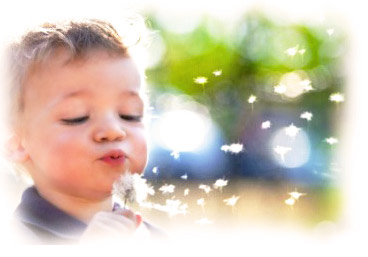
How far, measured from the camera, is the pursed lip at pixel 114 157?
47.3 inches

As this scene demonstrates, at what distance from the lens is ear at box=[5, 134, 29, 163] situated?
1247 millimetres

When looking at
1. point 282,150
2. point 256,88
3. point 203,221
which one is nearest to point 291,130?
point 282,150

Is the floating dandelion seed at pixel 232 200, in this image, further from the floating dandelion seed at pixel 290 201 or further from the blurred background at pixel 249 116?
the floating dandelion seed at pixel 290 201

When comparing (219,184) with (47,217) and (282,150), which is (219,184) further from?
(47,217)

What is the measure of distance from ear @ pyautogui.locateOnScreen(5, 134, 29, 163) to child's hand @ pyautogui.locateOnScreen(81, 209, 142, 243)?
26cm

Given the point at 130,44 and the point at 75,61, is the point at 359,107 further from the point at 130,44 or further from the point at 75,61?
the point at 75,61

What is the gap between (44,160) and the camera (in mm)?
1217

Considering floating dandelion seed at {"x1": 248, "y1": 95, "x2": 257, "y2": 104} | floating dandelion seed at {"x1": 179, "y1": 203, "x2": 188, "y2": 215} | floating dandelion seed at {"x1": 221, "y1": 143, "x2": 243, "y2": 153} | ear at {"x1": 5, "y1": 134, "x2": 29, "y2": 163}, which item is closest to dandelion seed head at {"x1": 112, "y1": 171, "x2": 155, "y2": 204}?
ear at {"x1": 5, "y1": 134, "x2": 29, "y2": 163}

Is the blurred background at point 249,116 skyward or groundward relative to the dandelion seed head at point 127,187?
skyward

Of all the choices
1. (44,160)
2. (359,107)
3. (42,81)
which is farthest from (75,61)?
(359,107)

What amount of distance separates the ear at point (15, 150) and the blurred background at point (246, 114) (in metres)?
0.12

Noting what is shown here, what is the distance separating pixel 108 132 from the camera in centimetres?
119

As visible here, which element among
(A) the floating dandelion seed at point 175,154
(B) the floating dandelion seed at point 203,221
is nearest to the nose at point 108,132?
(A) the floating dandelion seed at point 175,154

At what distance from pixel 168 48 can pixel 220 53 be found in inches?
15.2
